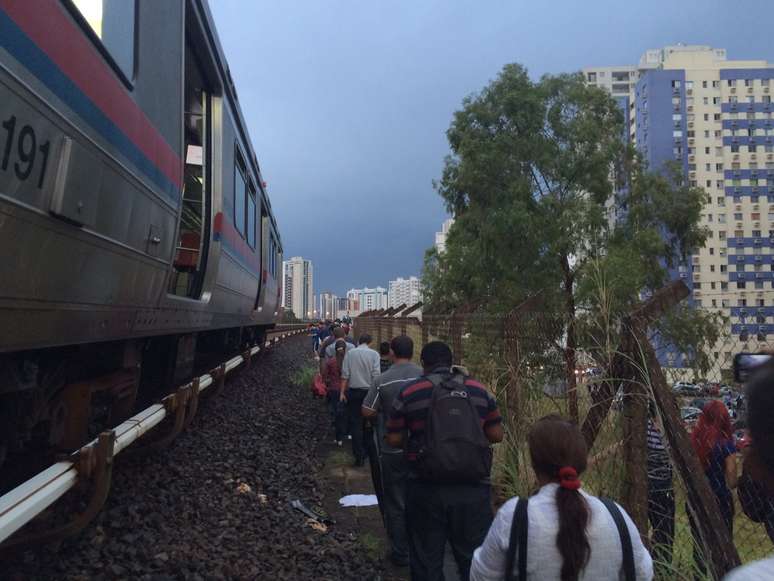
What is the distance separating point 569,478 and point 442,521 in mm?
1567

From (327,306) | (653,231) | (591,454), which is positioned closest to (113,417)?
(591,454)

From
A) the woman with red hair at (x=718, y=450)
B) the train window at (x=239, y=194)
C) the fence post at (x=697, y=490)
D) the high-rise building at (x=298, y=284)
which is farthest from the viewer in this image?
the high-rise building at (x=298, y=284)

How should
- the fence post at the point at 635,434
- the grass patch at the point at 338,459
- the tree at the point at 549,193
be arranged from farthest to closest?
the tree at the point at 549,193 → the grass patch at the point at 338,459 → the fence post at the point at 635,434

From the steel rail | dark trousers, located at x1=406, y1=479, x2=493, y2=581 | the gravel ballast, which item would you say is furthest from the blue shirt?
the steel rail

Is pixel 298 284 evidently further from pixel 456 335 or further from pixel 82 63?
pixel 82 63

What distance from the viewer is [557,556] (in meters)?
2.04

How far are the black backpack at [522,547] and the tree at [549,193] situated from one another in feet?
80.0

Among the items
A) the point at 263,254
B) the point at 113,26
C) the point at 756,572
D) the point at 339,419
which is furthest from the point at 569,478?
the point at 263,254

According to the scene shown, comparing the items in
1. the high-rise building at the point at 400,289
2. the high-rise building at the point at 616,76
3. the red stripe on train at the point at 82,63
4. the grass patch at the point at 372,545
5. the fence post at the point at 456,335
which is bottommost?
the grass patch at the point at 372,545

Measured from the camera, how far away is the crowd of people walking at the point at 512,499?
204 centimetres

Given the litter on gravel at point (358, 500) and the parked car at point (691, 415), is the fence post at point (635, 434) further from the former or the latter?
the litter on gravel at point (358, 500)

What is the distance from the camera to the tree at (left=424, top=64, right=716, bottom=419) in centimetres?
2733

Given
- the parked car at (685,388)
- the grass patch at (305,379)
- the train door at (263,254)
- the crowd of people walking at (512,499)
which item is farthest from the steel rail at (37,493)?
the grass patch at (305,379)

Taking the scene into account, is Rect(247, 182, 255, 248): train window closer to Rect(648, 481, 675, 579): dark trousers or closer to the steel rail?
the steel rail
